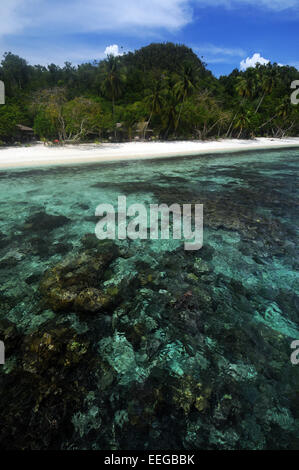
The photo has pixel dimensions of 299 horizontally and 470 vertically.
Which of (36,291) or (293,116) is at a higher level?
(293,116)

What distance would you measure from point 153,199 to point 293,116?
5208 centimetres

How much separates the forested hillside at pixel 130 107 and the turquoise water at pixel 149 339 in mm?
25090

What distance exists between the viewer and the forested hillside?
1065 inches

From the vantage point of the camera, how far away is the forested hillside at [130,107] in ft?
88.7

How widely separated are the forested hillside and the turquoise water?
25.1m

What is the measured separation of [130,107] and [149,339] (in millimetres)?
40758

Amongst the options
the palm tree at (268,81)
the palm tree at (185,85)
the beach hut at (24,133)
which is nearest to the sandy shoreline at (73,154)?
the beach hut at (24,133)

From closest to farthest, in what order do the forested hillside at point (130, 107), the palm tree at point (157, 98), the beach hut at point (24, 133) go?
the forested hillside at point (130, 107), the beach hut at point (24, 133), the palm tree at point (157, 98)

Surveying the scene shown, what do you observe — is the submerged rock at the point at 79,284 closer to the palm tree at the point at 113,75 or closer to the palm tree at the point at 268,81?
the palm tree at the point at 113,75

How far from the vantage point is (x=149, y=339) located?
12.1ft

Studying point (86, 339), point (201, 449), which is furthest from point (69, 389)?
point (201, 449)
